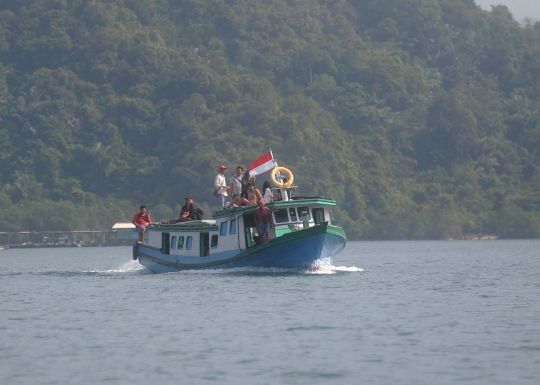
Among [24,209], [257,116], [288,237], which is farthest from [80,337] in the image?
[257,116]

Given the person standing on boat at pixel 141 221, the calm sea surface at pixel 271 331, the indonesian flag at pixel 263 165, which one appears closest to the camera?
the calm sea surface at pixel 271 331

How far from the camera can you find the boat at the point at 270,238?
4397 centimetres

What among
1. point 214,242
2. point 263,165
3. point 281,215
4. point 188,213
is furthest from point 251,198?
point 188,213

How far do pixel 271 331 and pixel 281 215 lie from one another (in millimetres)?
14652

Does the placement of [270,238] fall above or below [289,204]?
below

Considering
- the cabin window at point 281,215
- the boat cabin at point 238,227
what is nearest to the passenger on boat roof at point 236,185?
the boat cabin at point 238,227

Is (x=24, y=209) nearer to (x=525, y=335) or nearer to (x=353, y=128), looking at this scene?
(x=353, y=128)

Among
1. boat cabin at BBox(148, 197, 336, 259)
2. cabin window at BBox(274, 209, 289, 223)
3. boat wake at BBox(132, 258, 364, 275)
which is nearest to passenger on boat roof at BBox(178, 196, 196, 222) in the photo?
boat cabin at BBox(148, 197, 336, 259)

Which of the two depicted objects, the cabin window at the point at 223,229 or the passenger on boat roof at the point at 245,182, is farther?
the cabin window at the point at 223,229

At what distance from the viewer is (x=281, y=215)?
44938 millimetres

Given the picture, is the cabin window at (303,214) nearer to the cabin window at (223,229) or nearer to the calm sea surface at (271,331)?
the calm sea surface at (271,331)

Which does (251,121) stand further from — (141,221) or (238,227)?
(238,227)

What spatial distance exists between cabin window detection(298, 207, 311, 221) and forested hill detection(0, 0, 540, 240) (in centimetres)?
8892

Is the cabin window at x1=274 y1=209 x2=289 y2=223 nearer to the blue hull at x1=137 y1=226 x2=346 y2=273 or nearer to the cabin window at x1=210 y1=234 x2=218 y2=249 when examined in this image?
the blue hull at x1=137 y1=226 x2=346 y2=273
